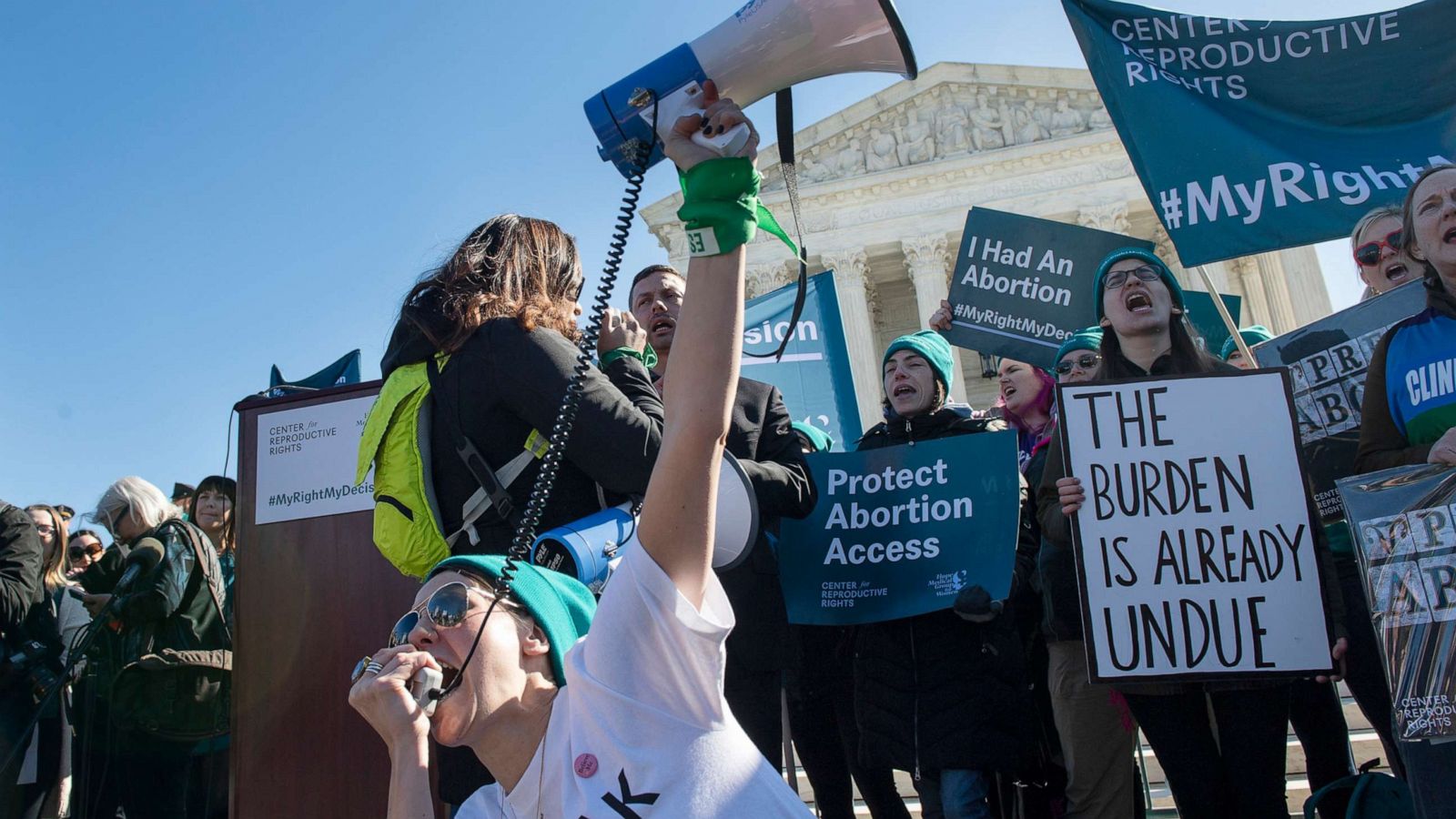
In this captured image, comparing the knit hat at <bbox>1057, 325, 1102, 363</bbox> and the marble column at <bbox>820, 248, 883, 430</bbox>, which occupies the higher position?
the marble column at <bbox>820, 248, 883, 430</bbox>

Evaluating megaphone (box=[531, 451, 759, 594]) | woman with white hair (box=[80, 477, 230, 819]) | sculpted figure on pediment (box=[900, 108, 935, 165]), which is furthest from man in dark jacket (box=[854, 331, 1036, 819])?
sculpted figure on pediment (box=[900, 108, 935, 165])

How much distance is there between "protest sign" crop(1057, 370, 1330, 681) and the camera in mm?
2824

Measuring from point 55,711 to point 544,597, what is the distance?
465cm

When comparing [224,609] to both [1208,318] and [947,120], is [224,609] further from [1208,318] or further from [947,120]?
[947,120]

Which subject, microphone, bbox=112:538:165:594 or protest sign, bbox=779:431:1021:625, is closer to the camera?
protest sign, bbox=779:431:1021:625

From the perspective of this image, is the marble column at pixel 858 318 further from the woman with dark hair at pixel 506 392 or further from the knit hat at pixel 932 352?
the woman with dark hair at pixel 506 392

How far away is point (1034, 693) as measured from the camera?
12.2 feet

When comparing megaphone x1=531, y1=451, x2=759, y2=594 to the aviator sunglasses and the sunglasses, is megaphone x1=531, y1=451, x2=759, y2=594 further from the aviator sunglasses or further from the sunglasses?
the sunglasses

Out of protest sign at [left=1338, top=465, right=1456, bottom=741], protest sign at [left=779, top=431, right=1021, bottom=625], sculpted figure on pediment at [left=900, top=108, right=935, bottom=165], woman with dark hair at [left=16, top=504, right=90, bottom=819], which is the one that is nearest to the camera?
protest sign at [left=1338, top=465, right=1456, bottom=741]

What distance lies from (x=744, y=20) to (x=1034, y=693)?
292 centimetres

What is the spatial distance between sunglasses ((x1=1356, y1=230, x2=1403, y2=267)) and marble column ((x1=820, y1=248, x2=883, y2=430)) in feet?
76.9

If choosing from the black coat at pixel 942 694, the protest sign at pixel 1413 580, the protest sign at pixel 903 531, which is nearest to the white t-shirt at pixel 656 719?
the protest sign at pixel 1413 580

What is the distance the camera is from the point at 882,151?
32.1 meters

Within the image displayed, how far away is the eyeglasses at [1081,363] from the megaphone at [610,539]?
8.06ft
